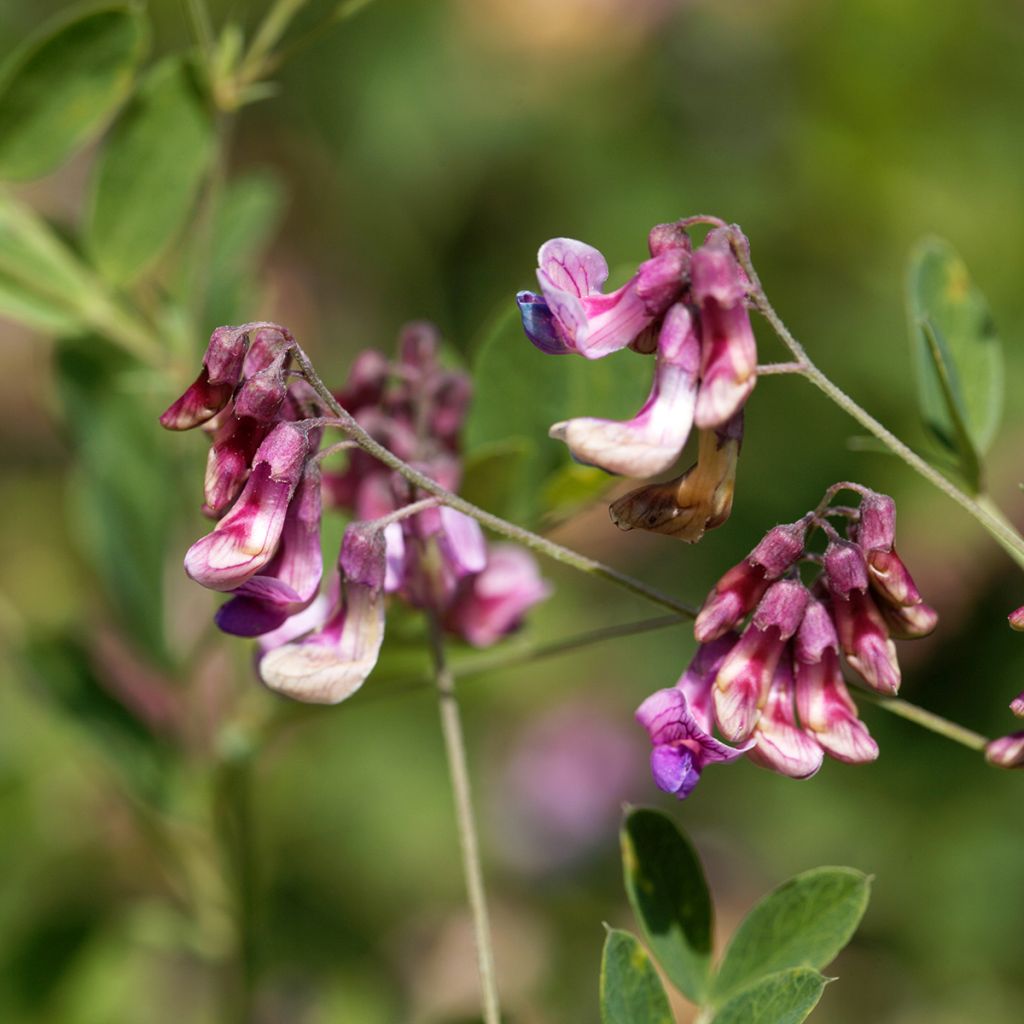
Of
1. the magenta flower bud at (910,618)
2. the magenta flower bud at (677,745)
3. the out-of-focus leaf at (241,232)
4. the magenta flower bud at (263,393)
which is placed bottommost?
the magenta flower bud at (677,745)

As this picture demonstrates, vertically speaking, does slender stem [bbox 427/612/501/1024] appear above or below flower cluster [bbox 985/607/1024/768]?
below

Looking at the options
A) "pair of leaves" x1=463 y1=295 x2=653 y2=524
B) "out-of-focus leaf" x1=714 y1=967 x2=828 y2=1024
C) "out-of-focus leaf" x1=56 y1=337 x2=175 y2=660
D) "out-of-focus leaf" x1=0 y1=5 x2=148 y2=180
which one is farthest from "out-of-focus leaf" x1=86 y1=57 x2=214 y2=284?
"out-of-focus leaf" x1=714 y1=967 x2=828 y2=1024

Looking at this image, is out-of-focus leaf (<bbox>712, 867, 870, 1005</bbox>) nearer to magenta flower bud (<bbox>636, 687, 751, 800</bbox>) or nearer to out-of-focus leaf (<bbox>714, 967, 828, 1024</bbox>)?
out-of-focus leaf (<bbox>714, 967, 828, 1024</bbox>)

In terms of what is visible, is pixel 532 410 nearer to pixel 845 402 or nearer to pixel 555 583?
pixel 845 402

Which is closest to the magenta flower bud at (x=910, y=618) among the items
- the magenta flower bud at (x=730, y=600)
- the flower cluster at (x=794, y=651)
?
the flower cluster at (x=794, y=651)

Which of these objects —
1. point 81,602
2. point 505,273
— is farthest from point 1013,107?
point 81,602

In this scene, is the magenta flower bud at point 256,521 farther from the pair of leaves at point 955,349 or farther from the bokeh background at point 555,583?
the bokeh background at point 555,583
